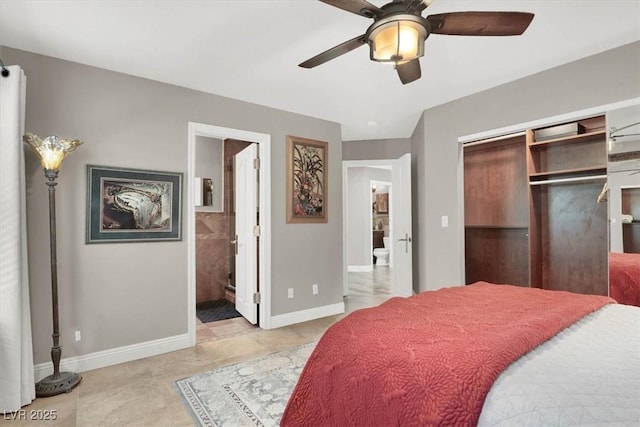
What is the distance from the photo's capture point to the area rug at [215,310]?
13.5 ft

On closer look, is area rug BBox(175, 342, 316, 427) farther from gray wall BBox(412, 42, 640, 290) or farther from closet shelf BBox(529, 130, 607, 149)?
closet shelf BBox(529, 130, 607, 149)

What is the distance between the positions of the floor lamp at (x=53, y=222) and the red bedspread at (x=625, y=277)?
4265mm

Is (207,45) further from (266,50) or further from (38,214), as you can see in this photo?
(38,214)

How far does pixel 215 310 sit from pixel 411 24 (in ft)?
13.3

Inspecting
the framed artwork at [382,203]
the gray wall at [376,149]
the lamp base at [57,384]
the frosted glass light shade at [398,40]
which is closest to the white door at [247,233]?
the lamp base at [57,384]

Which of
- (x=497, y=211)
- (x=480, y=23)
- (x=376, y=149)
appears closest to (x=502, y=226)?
(x=497, y=211)

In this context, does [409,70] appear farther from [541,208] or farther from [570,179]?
[541,208]

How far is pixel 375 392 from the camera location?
107cm

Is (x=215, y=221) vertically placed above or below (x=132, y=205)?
below

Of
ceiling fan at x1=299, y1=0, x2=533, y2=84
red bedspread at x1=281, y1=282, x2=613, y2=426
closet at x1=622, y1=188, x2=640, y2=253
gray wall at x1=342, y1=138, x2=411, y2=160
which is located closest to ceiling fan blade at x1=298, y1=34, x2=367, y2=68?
ceiling fan at x1=299, y1=0, x2=533, y2=84

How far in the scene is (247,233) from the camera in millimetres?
3926

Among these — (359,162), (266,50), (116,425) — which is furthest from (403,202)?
(116,425)

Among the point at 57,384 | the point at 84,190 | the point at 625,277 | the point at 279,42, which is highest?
the point at 279,42

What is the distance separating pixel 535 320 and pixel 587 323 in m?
0.34
